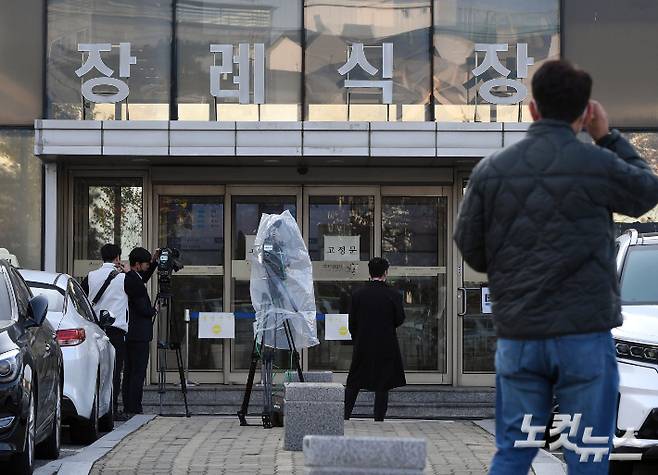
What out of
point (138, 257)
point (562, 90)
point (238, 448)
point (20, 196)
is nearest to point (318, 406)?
point (238, 448)

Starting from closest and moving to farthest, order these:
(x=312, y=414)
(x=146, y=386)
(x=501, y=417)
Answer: (x=501, y=417)
(x=312, y=414)
(x=146, y=386)

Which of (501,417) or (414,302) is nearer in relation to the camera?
(501,417)

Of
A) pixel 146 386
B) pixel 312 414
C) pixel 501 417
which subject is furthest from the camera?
pixel 146 386

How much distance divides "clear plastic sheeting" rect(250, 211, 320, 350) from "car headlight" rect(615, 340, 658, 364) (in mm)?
4836

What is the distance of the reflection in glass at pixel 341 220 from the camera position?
1750cm

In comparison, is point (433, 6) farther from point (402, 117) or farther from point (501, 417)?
point (501, 417)

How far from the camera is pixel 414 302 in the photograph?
17.6 m

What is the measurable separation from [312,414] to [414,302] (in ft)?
23.2

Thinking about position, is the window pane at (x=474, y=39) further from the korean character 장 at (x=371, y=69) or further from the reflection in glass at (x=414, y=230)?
the reflection in glass at (x=414, y=230)

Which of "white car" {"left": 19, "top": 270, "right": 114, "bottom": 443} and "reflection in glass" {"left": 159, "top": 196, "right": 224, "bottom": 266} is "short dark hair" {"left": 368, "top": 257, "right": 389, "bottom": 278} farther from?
"reflection in glass" {"left": 159, "top": 196, "right": 224, "bottom": 266}

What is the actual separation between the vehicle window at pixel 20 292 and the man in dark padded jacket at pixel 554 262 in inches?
210

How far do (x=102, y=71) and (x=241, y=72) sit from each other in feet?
5.62

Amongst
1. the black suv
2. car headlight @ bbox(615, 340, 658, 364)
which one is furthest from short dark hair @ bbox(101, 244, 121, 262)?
car headlight @ bbox(615, 340, 658, 364)

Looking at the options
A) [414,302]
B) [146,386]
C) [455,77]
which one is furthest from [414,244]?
[146,386]
